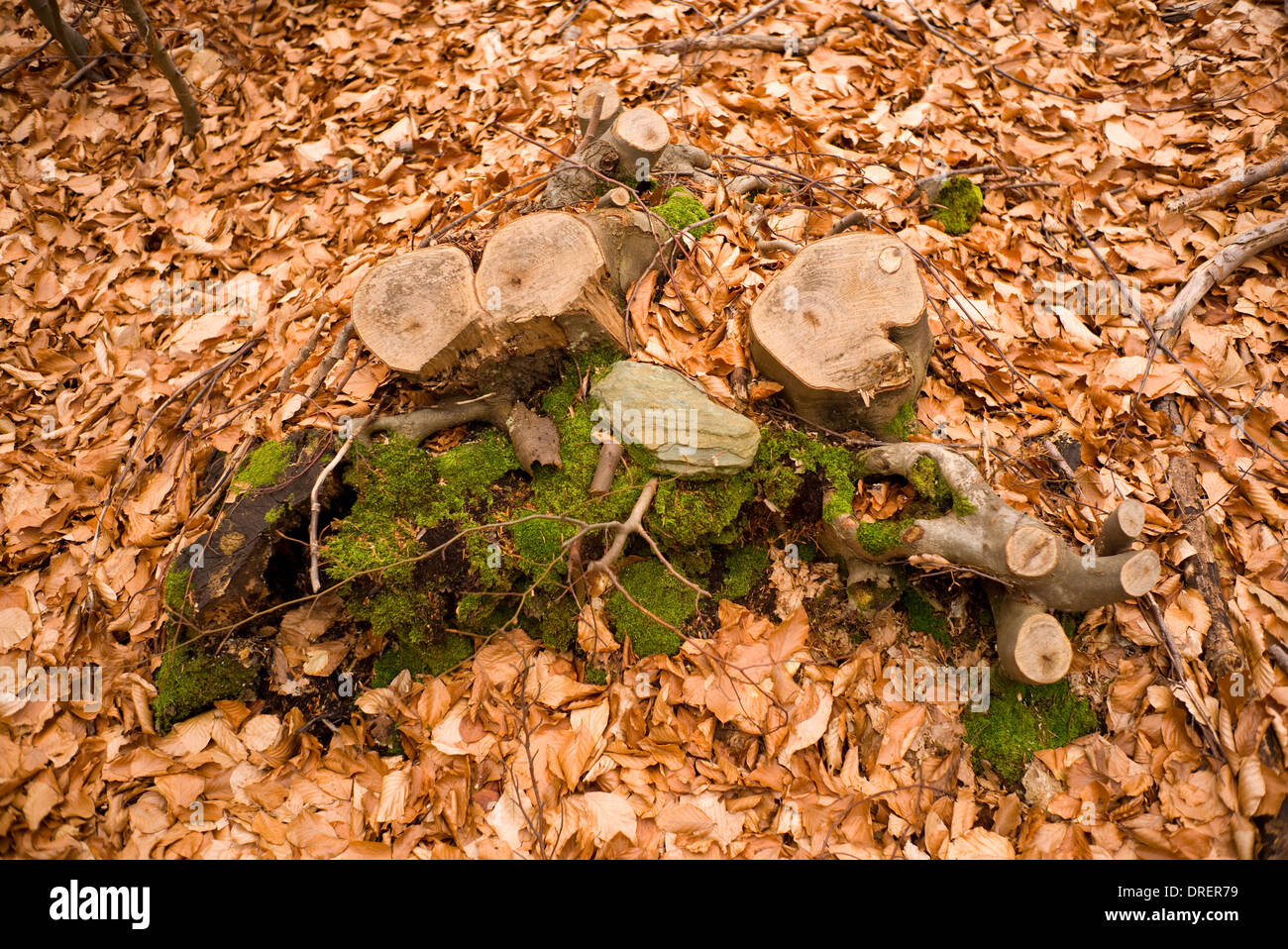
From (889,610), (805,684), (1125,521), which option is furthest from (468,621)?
(1125,521)

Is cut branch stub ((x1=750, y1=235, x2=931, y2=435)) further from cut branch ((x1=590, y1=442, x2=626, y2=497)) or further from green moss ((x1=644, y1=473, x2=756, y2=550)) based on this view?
cut branch ((x1=590, y1=442, x2=626, y2=497))

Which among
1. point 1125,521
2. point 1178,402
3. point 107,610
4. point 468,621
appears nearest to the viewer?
point 1125,521

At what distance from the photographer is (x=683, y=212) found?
3348mm

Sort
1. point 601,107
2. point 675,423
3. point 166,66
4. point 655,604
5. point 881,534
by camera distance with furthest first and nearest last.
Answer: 1. point 166,66
2. point 601,107
3. point 655,604
4. point 675,423
5. point 881,534

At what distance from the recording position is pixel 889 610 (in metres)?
2.89

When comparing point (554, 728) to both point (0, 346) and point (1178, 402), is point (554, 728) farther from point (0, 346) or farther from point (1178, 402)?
point (0, 346)

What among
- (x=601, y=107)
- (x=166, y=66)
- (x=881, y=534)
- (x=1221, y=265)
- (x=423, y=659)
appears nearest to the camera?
(x=881, y=534)

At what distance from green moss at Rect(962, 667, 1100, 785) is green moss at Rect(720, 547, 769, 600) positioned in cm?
100

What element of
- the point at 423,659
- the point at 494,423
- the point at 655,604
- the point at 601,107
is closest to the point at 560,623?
the point at 655,604

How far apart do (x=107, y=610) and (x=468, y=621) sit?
71.1 inches

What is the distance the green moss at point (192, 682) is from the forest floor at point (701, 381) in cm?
8

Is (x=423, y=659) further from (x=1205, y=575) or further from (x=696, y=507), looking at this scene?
(x=1205, y=575)

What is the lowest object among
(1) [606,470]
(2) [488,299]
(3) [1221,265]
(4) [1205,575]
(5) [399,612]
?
(4) [1205,575]

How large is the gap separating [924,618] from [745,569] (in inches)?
30.6
